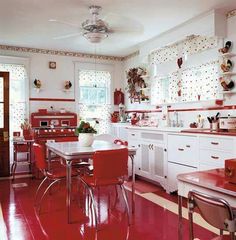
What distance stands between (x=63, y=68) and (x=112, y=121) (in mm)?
1823

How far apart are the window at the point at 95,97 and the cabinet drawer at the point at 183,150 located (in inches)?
115

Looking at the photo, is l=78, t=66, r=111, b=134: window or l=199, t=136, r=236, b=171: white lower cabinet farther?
l=78, t=66, r=111, b=134: window

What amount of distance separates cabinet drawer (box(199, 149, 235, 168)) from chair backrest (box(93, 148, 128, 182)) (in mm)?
1227

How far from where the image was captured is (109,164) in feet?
9.67

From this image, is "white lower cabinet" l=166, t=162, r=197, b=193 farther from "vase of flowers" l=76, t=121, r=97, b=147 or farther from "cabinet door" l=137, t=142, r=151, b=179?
"vase of flowers" l=76, t=121, r=97, b=147

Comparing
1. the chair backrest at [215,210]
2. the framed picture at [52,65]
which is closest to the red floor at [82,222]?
the chair backrest at [215,210]

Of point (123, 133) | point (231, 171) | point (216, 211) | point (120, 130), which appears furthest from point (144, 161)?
point (216, 211)

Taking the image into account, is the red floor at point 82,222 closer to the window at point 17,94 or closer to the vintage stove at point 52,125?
the vintage stove at point 52,125

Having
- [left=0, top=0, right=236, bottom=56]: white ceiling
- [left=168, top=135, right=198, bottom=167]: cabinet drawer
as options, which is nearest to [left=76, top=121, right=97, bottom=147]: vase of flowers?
[left=168, top=135, right=198, bottom=167]: cabinet drawer

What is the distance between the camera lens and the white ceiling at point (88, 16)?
3.71 metres

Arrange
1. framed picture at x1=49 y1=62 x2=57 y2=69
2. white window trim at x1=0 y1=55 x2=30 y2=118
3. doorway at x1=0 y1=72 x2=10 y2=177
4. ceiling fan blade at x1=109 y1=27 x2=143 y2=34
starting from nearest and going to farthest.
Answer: ceiling fan blade at x1=109 y1=27 x2=143 y2=34 < doorway at x1=0 y1=72 x2=10 y2=177 < white window trim at x1=0 y1=55 x2=30 y2=118 < framed picture at x1=49 y1=62 x2=57 y2=69

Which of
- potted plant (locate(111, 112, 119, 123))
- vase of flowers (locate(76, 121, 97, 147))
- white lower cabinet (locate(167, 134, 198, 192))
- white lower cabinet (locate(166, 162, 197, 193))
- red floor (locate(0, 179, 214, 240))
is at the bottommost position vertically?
red floor (locate(0, 179, 214, 240))

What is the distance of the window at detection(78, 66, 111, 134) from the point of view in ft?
22.0

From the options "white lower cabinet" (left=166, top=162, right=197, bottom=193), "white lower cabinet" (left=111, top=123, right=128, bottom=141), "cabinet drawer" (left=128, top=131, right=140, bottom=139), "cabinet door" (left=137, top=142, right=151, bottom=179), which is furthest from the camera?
"white lower cabinet" (left=111, top=123, right=128, bottom=141)
